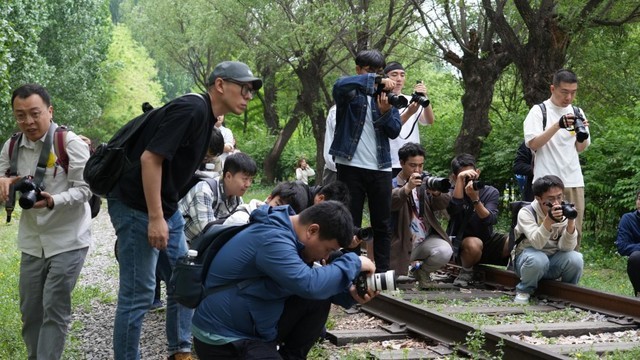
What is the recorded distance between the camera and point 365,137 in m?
7.11

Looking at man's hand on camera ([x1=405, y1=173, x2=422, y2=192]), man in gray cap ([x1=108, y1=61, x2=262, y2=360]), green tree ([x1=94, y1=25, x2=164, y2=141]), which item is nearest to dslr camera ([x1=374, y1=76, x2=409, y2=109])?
man's hand on camera ([x1=405, y1=173, x2=422, y2=192])

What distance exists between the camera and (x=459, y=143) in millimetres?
16047

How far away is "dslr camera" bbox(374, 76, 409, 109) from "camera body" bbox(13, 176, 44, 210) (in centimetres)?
317

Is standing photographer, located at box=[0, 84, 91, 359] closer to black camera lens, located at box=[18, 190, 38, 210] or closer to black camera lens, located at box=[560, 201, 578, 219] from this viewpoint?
black camera lens, located at box=[18, 190, 38, 210]

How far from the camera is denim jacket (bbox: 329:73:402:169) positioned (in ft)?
23.1

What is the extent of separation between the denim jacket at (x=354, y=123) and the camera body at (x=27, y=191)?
9.78ft

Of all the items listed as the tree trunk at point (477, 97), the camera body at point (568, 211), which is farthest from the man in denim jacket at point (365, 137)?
the tree trunk at point (477, 97)

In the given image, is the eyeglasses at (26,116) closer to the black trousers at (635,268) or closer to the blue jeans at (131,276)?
the blue jeans at (131,276)

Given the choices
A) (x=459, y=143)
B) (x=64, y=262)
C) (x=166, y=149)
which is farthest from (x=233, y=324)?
(x=459, y=143)

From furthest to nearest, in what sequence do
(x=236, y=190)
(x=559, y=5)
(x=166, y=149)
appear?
(x=559, y=5), (x=236, y=190), (x=166, y=149)

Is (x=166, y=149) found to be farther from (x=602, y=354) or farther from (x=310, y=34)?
(x=310, y=34)

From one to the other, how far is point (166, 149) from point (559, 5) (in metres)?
12.5

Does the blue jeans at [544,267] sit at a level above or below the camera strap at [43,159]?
below

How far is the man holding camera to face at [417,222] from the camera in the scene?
7.84 meters
